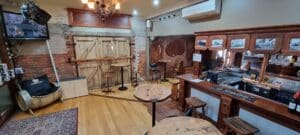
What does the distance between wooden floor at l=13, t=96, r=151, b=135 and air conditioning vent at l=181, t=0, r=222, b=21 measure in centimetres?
248

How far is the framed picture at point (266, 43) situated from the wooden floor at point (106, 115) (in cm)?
240

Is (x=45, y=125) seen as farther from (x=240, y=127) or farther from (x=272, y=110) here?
(x=272, y=110)

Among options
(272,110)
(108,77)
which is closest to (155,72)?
(108,77)

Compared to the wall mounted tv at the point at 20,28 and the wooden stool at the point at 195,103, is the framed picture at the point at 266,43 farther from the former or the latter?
the wall mounted tv at the point at 20,28

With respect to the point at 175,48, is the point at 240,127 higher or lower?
lower

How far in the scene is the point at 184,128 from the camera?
5.51ft

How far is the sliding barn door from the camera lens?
15.9ft

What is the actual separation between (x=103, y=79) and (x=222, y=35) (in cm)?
419

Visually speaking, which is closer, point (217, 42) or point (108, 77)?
point (217, 42)

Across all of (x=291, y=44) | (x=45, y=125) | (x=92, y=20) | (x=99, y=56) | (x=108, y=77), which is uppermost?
(x=92, y=20)

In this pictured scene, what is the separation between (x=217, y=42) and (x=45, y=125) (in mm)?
3948

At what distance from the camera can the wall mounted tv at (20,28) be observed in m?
3.35

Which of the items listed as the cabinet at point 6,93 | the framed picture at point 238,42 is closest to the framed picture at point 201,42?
the framed picture at point 238,42

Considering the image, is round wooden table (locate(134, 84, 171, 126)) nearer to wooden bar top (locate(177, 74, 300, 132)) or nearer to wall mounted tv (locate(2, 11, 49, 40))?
wooden bar top (locate(177, 74, 300, 132))
